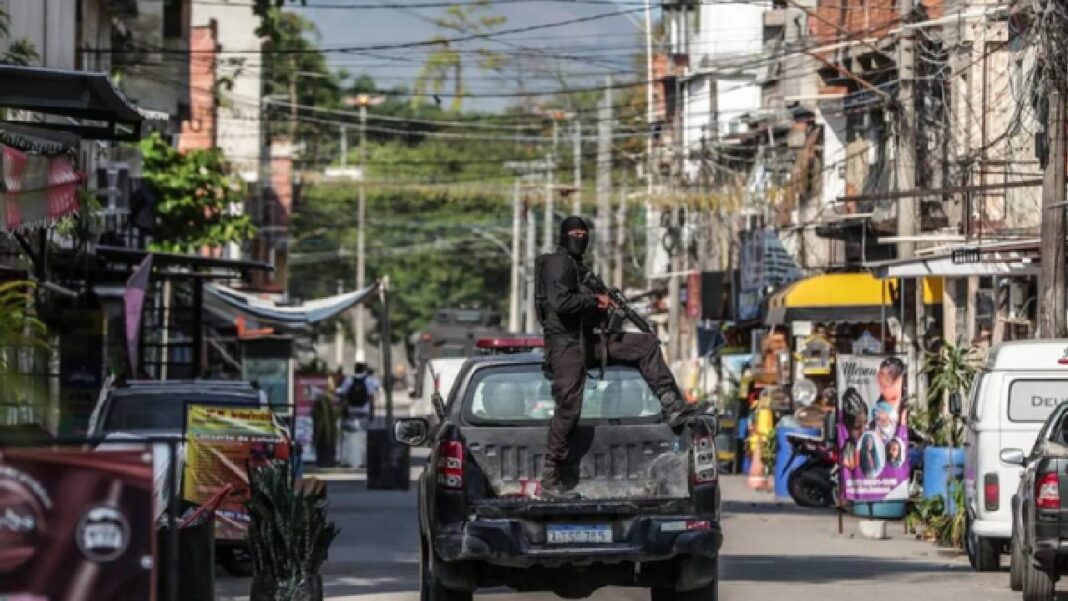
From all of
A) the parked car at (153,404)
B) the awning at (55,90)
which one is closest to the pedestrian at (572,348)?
the awning at (55,90)

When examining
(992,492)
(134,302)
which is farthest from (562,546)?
(134,302)

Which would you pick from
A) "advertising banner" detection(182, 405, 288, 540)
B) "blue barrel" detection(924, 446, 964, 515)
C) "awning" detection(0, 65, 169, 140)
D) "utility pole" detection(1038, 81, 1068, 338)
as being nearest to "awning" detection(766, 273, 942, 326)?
"blue barrel" detection(924, 446, 964, 515)

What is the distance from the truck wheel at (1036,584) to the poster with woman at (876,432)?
27.7 feet

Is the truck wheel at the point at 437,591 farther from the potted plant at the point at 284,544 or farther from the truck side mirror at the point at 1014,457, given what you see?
the truck side mirror at the point at 1014,457

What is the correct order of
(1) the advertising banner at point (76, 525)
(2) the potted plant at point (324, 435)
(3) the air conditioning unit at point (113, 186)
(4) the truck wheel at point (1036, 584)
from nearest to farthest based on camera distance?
(1) the advertising banner at point (76, 525)
(4) the truck wheel at point (1036, 584)
(3) the air conditioning unit at point (113, 186)
(2) the potted plant at point (324, 435)

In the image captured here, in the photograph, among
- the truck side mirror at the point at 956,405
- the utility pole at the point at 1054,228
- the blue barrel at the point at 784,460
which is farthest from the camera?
the blue barrel at the point at 784,460

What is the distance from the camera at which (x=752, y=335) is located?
49094 mm

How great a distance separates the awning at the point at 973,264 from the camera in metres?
25.7

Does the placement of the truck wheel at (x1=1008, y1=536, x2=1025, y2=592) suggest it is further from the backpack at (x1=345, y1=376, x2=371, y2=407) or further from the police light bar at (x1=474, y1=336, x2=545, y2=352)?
the backpack at (x1=345, y1=376, x2=371, y2=407)

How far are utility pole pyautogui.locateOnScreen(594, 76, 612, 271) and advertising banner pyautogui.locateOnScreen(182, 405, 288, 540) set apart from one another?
32.4m

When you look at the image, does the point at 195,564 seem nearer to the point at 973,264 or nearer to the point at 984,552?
the point at 984,552

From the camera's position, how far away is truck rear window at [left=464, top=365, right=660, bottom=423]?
14312mm

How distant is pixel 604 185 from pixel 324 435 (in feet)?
69.5

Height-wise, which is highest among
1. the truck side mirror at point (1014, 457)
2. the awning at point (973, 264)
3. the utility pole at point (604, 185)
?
the utility pole at point (604, 185)
